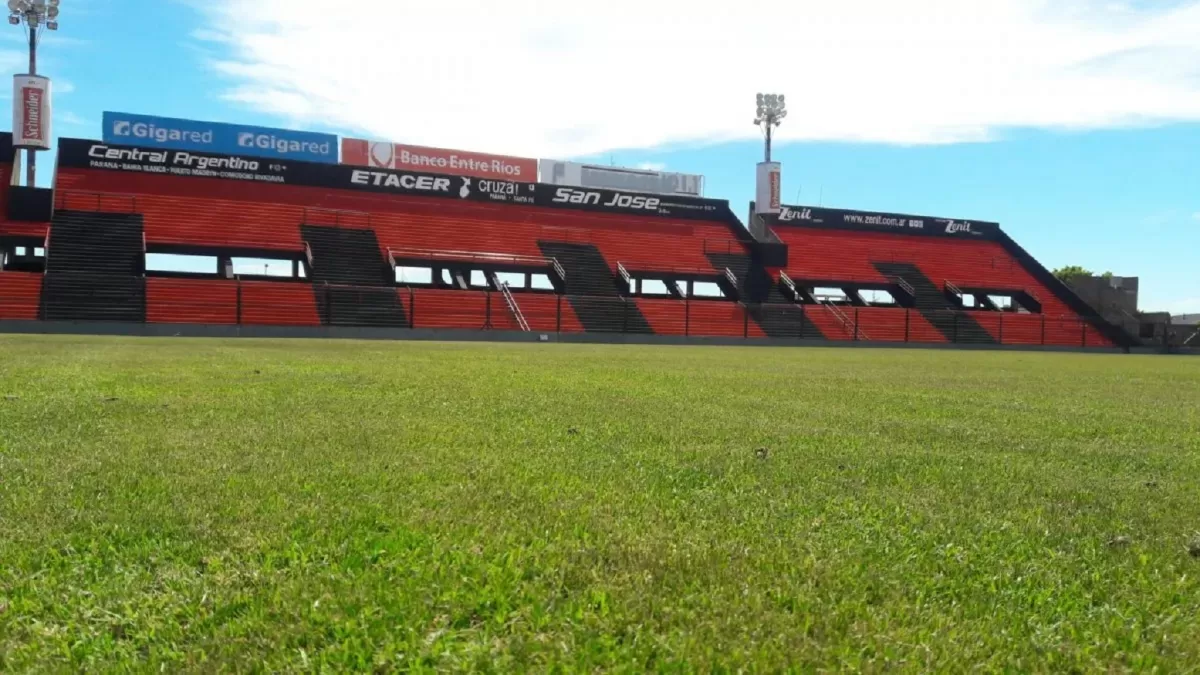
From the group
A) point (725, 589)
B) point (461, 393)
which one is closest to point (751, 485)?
point (725, 589)

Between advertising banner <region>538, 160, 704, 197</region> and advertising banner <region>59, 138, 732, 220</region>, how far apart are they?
11194 millimetres

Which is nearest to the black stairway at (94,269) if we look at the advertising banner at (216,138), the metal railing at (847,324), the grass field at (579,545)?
the advertising banner at (216,138)

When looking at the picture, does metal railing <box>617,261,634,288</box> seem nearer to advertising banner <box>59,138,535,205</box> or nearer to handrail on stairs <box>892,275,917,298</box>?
advertising banner <box>59,138,535,205</box>

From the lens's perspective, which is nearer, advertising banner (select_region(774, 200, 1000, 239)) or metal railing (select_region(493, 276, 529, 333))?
metal railing (select_region(493, 276, 529, 333))

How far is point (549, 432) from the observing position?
5270 millimetres

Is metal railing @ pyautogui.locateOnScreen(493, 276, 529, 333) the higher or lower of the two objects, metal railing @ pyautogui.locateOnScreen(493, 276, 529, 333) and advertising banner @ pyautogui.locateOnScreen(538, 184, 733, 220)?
the lower

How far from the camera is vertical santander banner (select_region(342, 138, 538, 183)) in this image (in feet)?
160

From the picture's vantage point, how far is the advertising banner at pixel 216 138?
42.0 meters

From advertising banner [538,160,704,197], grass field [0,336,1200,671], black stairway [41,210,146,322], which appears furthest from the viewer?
advertising banner [538,160,704,197]

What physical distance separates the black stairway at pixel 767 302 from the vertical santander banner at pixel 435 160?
1444 cm

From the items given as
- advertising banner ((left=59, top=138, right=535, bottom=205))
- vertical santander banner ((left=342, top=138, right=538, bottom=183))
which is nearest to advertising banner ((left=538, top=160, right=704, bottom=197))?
vertical santander banner ((left=342, top=138, right=538, bottom=183))

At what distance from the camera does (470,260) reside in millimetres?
36156

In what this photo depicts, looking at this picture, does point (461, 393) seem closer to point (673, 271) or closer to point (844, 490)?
point (844, 490)

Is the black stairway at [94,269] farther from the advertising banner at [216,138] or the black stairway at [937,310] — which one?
the black stairway at [937,310]
